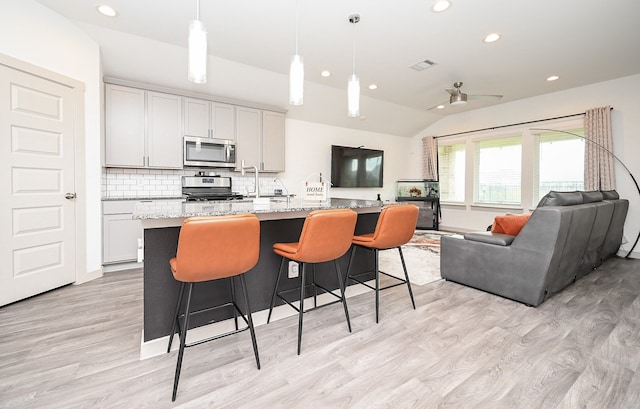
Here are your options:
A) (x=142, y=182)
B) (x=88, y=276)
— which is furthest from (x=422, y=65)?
(x=88, y=276)

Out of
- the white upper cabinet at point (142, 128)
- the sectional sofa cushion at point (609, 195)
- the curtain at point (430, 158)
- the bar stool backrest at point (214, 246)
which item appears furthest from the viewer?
the curtain at point (430, 158)

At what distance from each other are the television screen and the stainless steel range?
2357 millimetres

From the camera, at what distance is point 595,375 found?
1.61m

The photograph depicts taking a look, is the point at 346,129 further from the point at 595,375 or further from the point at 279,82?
the point at 595,375

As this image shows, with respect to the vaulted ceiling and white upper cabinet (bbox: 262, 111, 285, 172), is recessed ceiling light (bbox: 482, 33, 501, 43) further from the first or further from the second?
white upper cabinet (bbox: 262, 111, 285, 172)

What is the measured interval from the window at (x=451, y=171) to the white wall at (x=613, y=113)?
0.65 metres

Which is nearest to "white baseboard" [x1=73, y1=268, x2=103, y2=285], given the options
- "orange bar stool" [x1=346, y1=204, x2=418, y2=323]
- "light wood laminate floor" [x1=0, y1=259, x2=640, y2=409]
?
"light wood laminate floor" [x1=0, y1=259, x2=640, y2=409]

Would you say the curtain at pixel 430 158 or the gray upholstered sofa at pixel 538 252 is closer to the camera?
the gray upholstered sofa at pixel 538 252

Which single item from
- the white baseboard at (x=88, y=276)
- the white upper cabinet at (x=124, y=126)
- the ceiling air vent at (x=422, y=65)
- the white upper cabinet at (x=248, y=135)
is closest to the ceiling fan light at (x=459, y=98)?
the ceiling air vent at (x=422, y=65)

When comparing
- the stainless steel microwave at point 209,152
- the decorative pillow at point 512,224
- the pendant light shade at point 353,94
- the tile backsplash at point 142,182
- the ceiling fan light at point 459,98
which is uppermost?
the ceiling fan light at point 459,98

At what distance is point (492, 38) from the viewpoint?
3271 millimetres

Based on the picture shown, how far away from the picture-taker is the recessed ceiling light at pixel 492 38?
321 centimetres

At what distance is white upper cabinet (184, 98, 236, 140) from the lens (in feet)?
13.5

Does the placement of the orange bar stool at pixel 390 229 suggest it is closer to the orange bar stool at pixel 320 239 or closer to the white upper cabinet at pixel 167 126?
the orange bar stool at pixel 320 239
